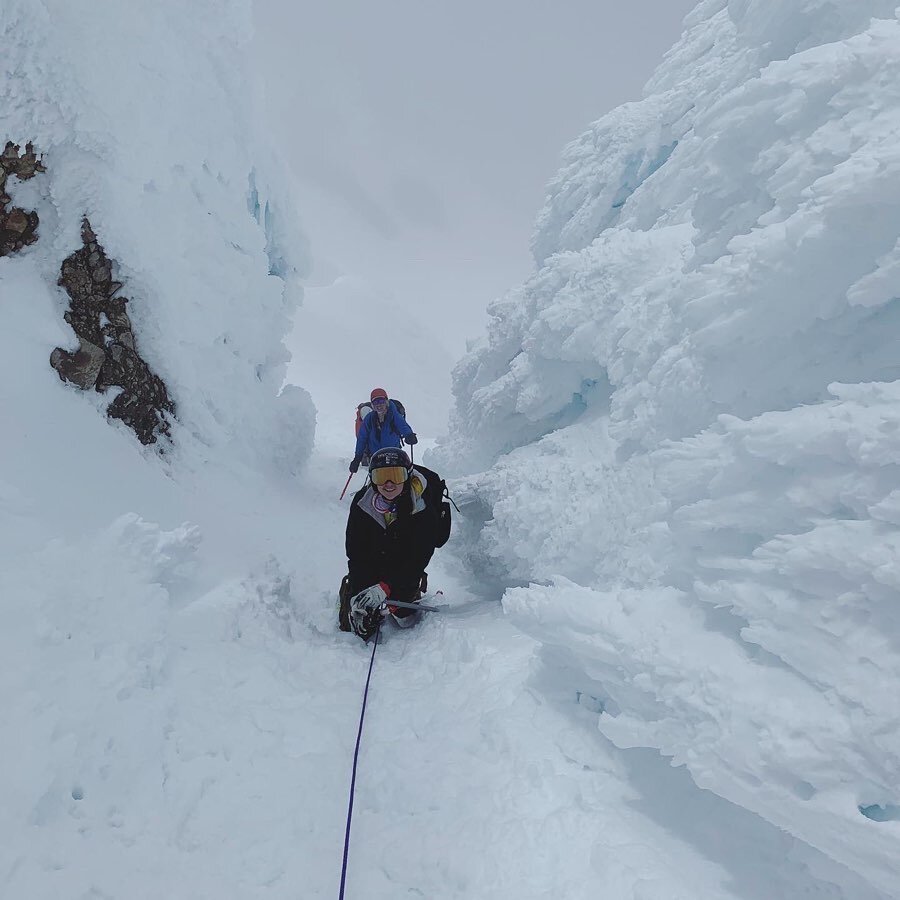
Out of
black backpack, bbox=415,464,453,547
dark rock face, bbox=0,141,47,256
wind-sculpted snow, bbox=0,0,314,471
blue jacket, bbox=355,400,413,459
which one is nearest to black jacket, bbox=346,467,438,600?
black backpack, bbox=415,464,453,547

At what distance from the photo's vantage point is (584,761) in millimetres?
2658

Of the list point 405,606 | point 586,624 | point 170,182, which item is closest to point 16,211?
point 170,182

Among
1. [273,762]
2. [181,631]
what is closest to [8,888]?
[273,762]

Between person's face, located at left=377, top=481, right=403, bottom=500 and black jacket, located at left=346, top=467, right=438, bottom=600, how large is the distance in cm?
12

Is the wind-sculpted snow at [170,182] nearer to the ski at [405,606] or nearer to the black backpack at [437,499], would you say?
the black backpack at [437,499]

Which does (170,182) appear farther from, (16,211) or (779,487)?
(779,487)

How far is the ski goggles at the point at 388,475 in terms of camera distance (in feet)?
13.6

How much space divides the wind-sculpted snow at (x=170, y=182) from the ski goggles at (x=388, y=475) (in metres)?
3.27

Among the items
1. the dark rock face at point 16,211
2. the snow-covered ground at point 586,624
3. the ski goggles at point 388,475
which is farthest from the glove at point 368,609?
the dark rock face at point 16,211

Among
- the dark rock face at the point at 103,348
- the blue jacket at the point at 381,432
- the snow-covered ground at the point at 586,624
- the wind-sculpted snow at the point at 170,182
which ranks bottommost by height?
the snow-covered ground at the point at 586,624

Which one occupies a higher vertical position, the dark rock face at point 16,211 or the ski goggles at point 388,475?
the dark rock face at point 16,211

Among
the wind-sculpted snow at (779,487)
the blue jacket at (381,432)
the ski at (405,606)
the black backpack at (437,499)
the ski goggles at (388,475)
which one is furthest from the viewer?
the blue jacket at (381,432)

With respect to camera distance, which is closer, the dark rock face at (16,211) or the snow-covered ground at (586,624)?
the snow-covered ground at (586,624)

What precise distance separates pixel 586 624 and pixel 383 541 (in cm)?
205
